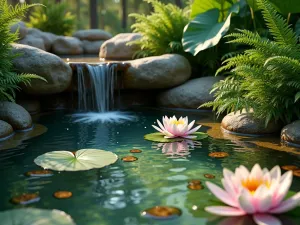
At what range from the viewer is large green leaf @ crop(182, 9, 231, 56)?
6855 millimetres

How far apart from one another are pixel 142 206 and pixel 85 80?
4805mm

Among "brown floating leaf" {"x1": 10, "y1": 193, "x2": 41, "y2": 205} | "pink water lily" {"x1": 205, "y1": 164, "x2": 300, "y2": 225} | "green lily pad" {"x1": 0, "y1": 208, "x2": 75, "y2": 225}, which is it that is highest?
"pink water lily" {"x1": 205, "y1": 164, "x2": 300, "y2": 225}

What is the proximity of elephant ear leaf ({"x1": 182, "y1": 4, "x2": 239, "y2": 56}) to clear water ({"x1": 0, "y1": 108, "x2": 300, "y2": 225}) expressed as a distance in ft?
8.03

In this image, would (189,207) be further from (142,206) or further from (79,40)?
(79,40)

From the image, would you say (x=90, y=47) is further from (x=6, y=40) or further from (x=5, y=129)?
(x=5, y=129)

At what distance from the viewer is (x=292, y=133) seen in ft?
15.4

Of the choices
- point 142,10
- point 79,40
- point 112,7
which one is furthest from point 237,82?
point 112,7

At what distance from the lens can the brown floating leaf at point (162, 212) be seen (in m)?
2.62

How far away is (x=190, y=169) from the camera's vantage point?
3.62 meters

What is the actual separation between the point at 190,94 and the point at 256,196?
4.77 m

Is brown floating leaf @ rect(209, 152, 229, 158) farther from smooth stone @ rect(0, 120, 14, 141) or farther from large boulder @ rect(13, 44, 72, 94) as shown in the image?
large boulder @ rect(13, 44, 72, 94)

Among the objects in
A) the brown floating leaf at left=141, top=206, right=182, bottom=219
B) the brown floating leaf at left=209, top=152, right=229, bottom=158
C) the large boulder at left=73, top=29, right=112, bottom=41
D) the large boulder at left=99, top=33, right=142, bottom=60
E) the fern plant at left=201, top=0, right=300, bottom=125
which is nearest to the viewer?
the brown floating leaf at left=141, top=206, right=182, bottom=219

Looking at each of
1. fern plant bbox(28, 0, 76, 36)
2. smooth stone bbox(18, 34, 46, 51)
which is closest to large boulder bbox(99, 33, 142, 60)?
smooth stone bbox(18, 34, 46, 51)

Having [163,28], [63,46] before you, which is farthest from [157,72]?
[63,46]
